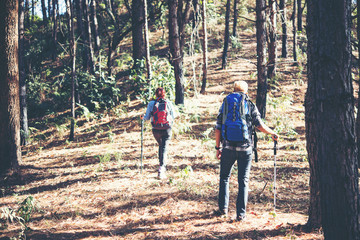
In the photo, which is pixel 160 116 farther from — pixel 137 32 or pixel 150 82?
pixel 137 32

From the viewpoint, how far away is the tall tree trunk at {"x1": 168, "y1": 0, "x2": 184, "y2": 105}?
1292 cm

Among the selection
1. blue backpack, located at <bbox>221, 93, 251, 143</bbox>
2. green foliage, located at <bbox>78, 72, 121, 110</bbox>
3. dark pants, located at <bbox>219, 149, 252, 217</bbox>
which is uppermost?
green foliage, located at <bbox>78, 72, 121, 110</bbox>

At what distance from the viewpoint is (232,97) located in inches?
196

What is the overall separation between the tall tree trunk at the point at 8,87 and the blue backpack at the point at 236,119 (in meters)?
6.96

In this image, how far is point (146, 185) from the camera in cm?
733

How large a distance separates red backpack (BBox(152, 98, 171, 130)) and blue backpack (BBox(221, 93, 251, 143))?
8.43 feet

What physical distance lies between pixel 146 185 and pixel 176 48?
7.63m

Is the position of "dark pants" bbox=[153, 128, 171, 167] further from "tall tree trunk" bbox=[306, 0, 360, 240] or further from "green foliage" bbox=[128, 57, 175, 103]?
"green foliage" bbox=[128, 57, 175, 103]

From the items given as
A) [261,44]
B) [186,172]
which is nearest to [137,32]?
[261,44]

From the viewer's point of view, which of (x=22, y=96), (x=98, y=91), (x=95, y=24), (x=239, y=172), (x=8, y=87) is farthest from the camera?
(x=95, y=24)

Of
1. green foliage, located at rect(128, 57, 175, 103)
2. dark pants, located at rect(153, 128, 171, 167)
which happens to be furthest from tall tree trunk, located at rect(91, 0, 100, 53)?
dark pants, located at rect(153, 128, 171, 167)

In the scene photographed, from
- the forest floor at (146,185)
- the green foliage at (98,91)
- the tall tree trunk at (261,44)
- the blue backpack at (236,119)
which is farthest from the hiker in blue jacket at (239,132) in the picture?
the green foliage at (98,91)

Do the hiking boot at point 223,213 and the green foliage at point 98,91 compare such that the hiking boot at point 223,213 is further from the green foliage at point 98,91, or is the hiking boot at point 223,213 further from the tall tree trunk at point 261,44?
the green foliage at point 98,91

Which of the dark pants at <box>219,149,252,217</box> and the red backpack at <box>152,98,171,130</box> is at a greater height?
the red backpack at <box>152,98,171,130</box>
